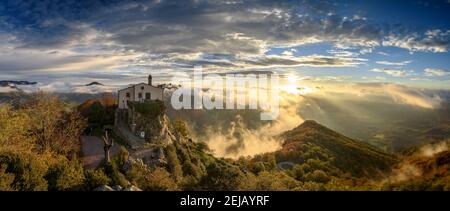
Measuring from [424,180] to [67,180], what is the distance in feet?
65.4

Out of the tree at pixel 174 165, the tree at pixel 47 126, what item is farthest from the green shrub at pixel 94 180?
the tree at pixel 174 165

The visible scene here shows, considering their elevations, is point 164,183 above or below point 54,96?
below

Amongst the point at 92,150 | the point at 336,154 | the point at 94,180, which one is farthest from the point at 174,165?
the point at 336,154

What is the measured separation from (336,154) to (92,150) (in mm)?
112666

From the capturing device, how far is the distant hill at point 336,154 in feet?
428

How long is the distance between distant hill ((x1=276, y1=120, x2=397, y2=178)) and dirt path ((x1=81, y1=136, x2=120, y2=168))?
3332 inches

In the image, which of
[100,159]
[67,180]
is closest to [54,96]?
[100,159]

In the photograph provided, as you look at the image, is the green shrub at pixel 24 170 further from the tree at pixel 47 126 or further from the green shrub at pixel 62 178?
the tree at pixel 47 126

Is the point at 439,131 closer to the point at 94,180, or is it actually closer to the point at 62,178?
the point at 94,180

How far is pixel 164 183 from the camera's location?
111 ft

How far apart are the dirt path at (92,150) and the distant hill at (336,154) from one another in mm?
84645

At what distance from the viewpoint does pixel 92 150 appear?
46.4m
